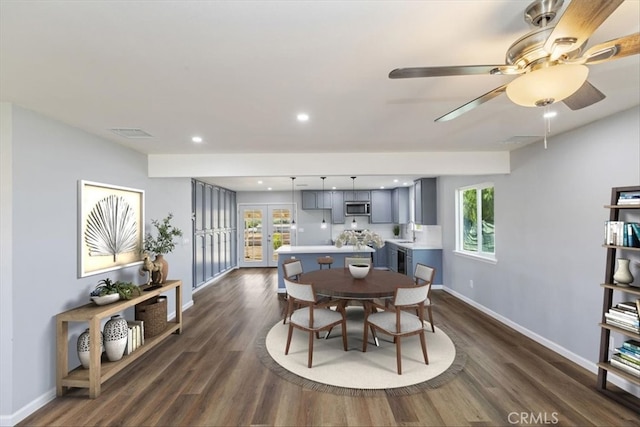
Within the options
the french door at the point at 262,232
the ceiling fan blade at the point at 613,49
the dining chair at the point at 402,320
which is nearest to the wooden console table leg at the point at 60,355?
the dining chair at the point at 402,320

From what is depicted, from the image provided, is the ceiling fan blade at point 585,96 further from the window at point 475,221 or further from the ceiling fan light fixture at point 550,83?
the window at point 475,221

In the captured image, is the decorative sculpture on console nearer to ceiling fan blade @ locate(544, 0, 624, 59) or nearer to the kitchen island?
the kitchen island

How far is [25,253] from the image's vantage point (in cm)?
234

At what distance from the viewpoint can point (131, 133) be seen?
10.0 ft

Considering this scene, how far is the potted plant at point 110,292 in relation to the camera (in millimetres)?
2785

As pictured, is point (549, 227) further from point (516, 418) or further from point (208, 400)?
point (208, 400)

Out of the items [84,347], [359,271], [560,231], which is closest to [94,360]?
[84,347]

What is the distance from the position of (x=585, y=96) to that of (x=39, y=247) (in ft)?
13.2

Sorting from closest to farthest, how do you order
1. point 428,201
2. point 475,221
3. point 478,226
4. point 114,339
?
point 114,339 → point 478,226 → point 475,221 → point 428,201

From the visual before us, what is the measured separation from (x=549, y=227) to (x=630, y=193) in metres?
1.03

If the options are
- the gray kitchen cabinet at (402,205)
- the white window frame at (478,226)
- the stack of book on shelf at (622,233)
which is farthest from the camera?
the gray kitchen cabinet at (402,205)

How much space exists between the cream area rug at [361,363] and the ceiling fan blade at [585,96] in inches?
96.7

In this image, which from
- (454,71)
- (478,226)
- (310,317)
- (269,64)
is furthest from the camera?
(478,226)

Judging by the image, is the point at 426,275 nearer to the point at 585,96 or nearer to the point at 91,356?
the point at 585,96
